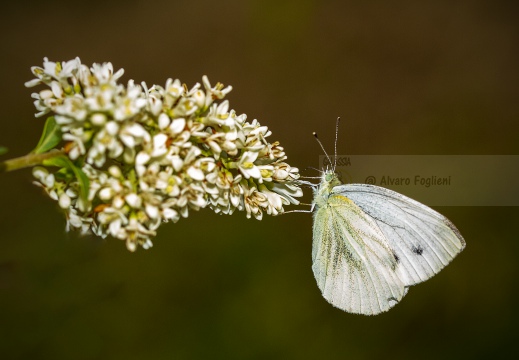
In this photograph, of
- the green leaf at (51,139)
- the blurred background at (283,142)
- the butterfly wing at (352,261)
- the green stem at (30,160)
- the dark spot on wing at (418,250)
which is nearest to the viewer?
the green stem at (30,160)

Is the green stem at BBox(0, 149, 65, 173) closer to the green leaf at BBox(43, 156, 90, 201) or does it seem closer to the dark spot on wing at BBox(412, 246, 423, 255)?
the green leaf at BBox(43, 156, 90, 201)

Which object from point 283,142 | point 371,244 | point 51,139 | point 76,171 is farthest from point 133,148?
point 283,142

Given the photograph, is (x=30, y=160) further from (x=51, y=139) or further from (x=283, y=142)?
(x=283, y=142)

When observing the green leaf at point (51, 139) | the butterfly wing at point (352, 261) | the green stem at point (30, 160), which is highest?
the butterfly wing at point (352, 261)

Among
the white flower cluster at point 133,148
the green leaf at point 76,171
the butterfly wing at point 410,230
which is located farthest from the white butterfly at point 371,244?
the green leaf at point 76,171

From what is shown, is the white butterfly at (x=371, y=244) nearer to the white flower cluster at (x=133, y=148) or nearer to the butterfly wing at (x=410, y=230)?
the butterfly wing at (x=410, y=230)
